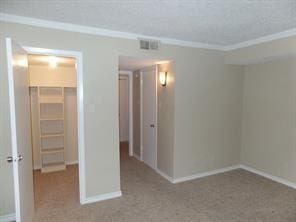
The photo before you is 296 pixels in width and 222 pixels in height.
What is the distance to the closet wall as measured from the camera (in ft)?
14.2

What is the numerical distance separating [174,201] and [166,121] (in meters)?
1.42

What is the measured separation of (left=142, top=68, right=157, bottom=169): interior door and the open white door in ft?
8.05

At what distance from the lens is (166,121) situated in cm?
385

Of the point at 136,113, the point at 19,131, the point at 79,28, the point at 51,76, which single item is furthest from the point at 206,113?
the point at 51,76

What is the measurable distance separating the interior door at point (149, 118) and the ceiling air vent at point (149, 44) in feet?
2.94

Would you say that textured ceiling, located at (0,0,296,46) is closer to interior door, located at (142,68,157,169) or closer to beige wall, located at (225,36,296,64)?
beige wall, located at (225,36,296,64)

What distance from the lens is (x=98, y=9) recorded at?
2.24 meters

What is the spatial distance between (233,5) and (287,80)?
223 cm

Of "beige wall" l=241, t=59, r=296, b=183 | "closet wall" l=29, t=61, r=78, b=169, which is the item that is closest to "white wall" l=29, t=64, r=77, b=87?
"closet wall" l=29, t=61, r=78, b=169

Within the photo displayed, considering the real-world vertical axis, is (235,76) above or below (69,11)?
below

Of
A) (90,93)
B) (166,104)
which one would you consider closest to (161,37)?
(166,104)

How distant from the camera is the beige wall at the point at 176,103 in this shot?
105 inches

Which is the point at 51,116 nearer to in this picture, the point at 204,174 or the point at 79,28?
the point at 79,28

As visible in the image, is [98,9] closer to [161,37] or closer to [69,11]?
[69,11]
